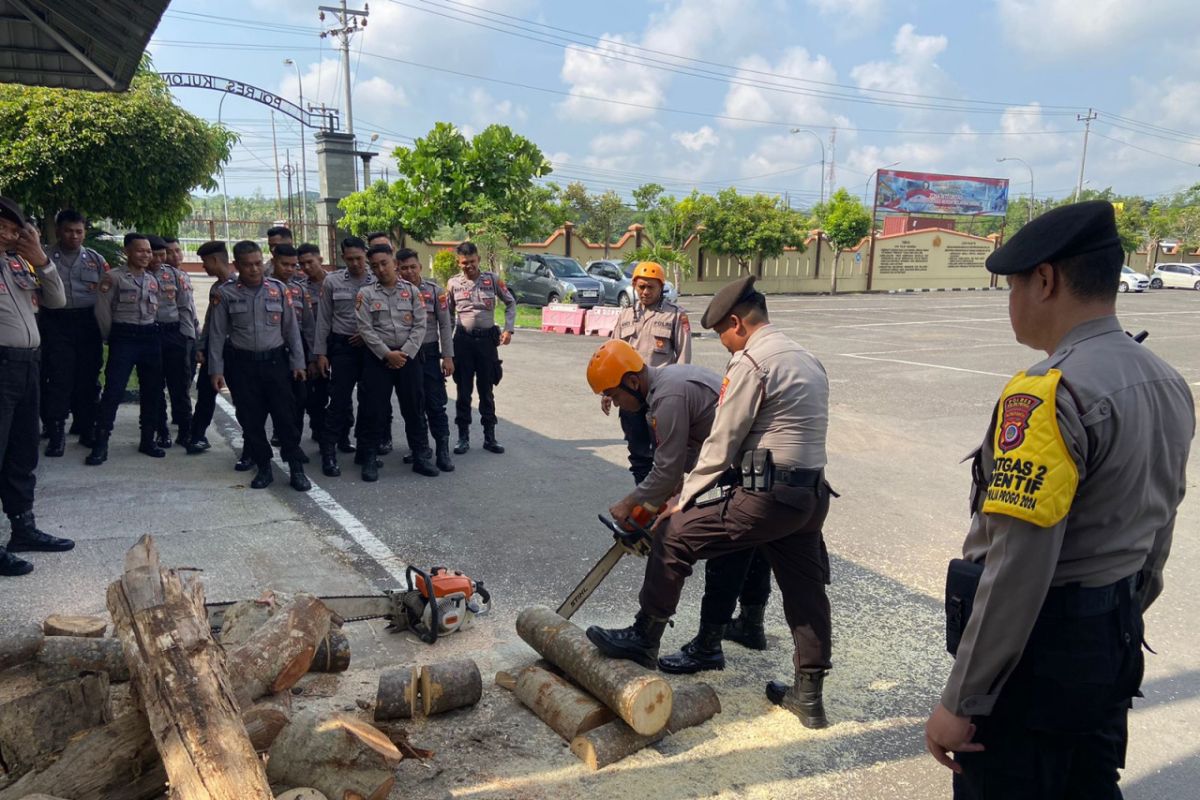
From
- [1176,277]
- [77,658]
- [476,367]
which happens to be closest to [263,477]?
[476,367]

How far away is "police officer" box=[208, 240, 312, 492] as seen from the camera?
634 centimetres

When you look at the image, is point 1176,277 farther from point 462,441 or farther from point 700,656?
point 700,656

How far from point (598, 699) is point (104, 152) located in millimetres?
8451

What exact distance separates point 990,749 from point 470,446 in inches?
250

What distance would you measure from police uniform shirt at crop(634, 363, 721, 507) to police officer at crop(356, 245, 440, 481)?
357 centimetres

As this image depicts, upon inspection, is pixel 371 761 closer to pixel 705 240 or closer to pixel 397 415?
pixel 397 415

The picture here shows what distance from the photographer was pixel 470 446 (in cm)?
784

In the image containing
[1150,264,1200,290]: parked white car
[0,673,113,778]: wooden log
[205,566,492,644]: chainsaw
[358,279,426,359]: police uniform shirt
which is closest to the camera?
[0,673,113,778]: wooden log

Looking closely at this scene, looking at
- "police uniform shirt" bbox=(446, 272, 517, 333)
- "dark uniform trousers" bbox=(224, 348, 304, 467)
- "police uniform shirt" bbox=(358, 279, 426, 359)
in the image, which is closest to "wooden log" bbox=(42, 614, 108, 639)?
"dark uniform trousers" bbox=(224, 348, 304, 467)

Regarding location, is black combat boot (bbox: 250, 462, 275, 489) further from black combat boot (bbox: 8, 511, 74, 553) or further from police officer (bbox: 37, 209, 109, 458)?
police officer (bbox: 37, 209, 109, 458)

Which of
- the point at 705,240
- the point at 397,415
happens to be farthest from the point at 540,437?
the point at 705,240

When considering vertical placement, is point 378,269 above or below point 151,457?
above

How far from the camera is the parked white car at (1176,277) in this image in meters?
42.1

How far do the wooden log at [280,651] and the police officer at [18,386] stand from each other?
2.42m
